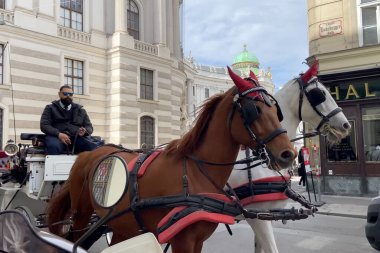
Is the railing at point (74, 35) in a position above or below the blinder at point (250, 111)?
above

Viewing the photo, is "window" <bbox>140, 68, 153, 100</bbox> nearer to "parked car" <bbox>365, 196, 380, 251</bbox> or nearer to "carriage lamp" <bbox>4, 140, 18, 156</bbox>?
"carriage lamp" <bbox>4, 140, 18, 156</bbox>

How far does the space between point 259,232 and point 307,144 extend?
1440cm

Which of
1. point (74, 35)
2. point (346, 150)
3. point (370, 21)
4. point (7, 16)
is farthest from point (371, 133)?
point (7, 16)

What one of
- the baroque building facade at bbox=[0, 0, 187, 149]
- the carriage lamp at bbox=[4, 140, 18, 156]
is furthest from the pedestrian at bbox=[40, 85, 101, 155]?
the baroque building facade at bbox=[0, 0, 187, 149]

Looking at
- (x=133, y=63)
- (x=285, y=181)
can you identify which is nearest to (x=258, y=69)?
(x=133, y=63)

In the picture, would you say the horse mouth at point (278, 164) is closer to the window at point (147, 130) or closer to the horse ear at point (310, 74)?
the horse ear at point (310, 74)

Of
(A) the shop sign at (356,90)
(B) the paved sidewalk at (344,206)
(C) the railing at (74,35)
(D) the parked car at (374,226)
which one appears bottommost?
(B) the paved sidewalk at (344,206)

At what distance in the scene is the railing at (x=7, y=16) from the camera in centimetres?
2113

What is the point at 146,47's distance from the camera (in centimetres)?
2869

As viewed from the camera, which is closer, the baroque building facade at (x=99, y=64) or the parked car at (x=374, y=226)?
the parked car at (x=374, y=226)

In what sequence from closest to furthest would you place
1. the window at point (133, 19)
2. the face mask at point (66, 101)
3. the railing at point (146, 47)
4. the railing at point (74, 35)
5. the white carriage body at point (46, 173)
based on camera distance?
the white carriage body at point (46, 173) → the face mask at point (66, 101) → the railing at point (74, 35) → the railing at point (146, 47) → the window at point (133, 19)

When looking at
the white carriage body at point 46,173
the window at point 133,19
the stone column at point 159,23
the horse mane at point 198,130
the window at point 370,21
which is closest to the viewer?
the horse mane at point 198,130

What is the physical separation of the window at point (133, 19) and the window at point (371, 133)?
18.6 meters

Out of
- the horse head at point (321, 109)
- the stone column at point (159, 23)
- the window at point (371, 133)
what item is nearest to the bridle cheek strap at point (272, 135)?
the horse head at point (321, 109)
